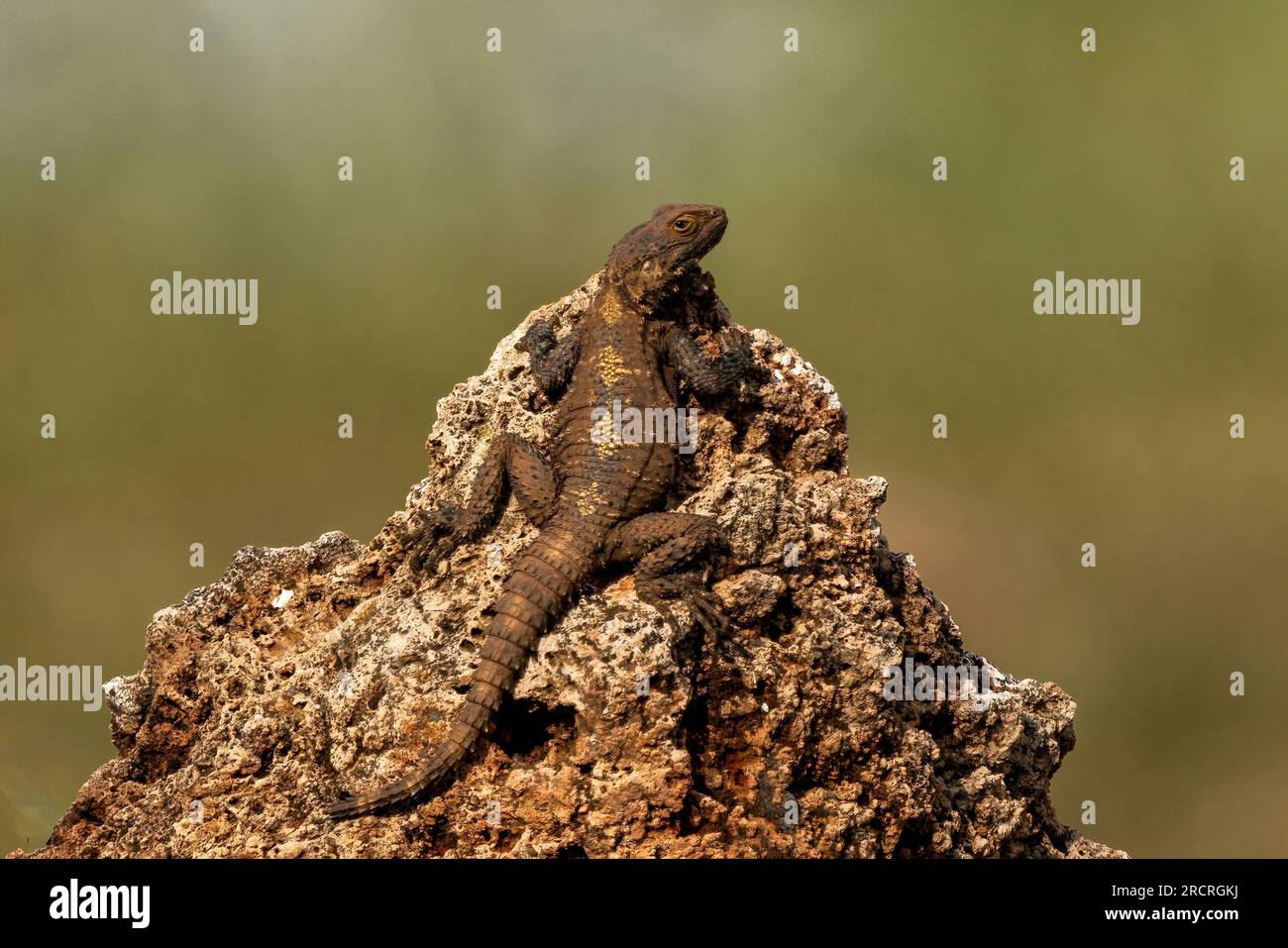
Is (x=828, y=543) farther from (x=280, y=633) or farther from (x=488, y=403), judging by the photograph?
(x=280, y=633)

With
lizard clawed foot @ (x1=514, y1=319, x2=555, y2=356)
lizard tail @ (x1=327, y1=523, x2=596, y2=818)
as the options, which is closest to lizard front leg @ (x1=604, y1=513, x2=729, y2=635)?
lizard tail @ (x1=327, y1=523, x2=596, y2=818)

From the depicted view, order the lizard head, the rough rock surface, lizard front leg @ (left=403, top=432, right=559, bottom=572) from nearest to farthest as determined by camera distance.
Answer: the rough rock surface
lizard front leg @ (left=403, top=432, right=559, bottom=572)
the lizard head

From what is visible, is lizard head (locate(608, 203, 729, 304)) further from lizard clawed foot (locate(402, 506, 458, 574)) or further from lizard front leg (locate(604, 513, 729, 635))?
lizard clawed foot (locate(402, 506, 458, 574))

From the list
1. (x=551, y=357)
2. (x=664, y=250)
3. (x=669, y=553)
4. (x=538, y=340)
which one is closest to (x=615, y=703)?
(x=669, y=553)

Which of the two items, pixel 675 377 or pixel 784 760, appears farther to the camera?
pixel 675 377

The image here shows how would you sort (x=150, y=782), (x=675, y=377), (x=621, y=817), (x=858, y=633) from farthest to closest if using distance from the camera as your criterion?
(x=150, y=782) → (x=675, y=377) → (x=858, y=633) → (x=621, y=817)

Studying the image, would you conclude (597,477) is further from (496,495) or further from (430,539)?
(430,539)

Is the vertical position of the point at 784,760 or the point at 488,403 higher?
the point at 488,403

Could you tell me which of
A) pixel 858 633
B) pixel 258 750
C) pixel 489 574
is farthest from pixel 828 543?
pixel 258 750
